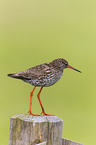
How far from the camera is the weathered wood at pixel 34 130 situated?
293 cm

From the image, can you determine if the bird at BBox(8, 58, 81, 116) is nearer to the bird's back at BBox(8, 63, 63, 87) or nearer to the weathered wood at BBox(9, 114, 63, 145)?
the bird's back at BBox(8, 63, 63, 87)

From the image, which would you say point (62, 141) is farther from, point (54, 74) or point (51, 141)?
point (54, 74)

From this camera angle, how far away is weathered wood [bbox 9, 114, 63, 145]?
2.93m

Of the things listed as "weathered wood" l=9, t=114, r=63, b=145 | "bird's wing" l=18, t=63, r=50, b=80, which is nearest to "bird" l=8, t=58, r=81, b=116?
"bird's wing" l=18, t=63, r=50, b=80

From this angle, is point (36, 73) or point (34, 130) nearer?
point (34, 130)

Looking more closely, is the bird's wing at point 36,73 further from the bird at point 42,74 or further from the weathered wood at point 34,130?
the weathered wood at point 34,130

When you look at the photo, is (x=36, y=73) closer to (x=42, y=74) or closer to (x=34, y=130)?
(x=42, y=74)

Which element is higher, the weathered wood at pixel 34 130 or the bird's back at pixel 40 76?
the bird's back at pixel 40 76

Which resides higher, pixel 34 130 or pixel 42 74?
pixel 42 74

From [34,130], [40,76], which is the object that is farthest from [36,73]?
[34,130]

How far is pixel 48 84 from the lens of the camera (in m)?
3.83

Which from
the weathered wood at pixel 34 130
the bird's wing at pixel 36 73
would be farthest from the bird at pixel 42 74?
the weathered wood at pixel 34 130

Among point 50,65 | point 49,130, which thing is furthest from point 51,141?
point 50,65

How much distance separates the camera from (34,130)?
292 centimetres
